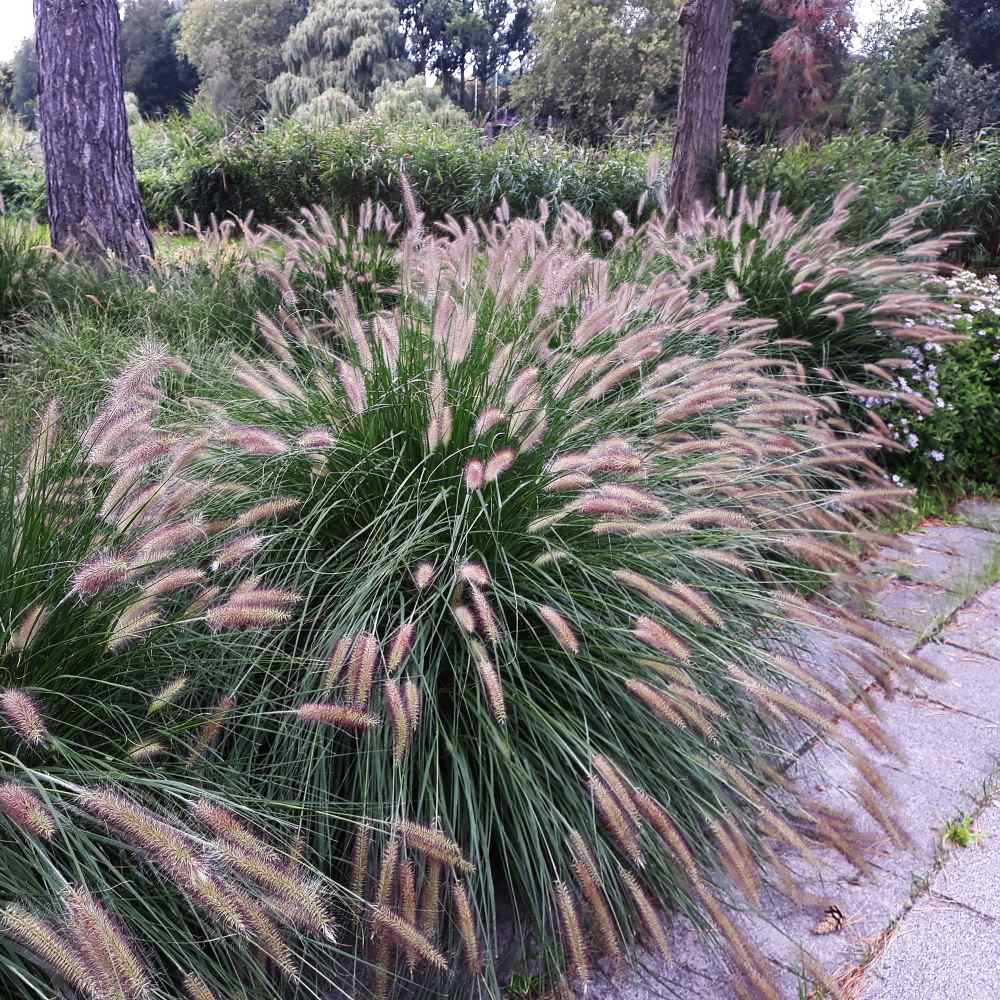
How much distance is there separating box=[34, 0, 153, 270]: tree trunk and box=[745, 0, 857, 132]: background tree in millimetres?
17012

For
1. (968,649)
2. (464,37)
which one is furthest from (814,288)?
(464,37)

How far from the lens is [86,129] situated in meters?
5.55

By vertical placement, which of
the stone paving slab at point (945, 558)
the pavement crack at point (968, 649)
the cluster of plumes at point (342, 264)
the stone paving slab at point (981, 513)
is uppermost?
the cluster of plumes at point (342, 264)

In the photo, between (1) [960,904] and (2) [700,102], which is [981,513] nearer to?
(1) [960,904]

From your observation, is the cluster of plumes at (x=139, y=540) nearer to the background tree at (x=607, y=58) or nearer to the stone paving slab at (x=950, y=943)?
the stone paving slab at (x=950, y=943)

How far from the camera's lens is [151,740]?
1.63 m

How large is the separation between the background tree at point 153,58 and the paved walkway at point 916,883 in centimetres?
5270

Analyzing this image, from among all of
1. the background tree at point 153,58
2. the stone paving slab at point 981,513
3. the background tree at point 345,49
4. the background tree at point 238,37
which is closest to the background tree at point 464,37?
the background tree at point 238,37

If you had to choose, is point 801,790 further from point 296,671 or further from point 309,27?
point 309,27

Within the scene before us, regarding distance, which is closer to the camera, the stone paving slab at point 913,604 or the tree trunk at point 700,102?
the stone paving slab at point 913,604

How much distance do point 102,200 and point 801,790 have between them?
17.9 feet

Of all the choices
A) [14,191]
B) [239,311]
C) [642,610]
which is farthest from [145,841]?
[14,191]

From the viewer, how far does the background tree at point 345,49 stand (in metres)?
30.7

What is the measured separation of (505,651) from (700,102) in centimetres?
633
